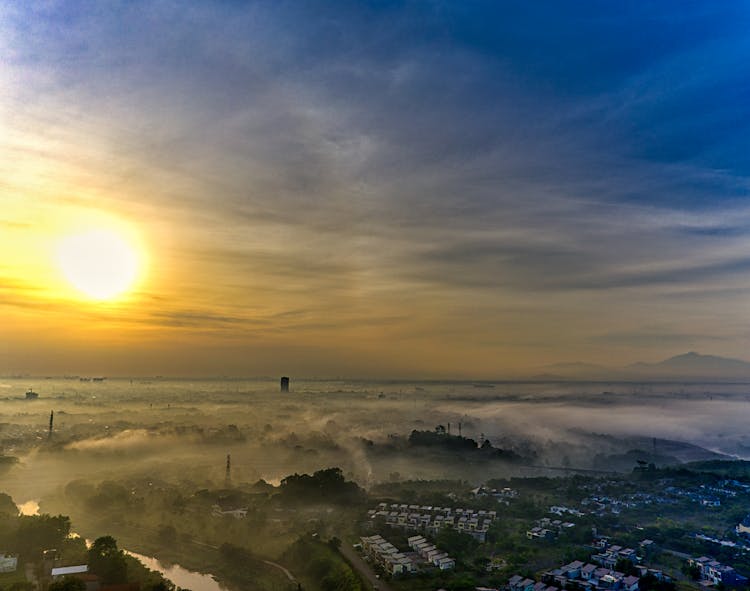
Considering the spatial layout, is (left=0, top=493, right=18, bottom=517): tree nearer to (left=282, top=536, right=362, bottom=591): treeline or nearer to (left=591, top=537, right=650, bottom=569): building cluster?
(left=282, top=536, right=362, bottom=591): treeline

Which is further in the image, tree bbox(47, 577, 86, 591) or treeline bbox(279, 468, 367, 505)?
treeline bbox(279, 468, 367, 505)

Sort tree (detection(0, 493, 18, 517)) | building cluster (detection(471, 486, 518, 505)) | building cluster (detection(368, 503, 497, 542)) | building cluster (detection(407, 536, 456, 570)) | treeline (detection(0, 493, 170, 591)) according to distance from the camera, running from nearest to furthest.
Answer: treeline (detection(0, 493, 170, 591)) < building cluster (detection(407, 536, 456, 570)) < building cluster (detection(368, 503, 497, 542)) < tree (detection(0, 493, 18, 517)) < building cluster (detection(471, 486, 518, 505))

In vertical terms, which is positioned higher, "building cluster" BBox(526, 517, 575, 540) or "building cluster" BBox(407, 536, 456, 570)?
"building cluster" BBox(407, 536, 456, 570)

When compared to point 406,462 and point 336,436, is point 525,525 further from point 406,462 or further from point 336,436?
point 336,436

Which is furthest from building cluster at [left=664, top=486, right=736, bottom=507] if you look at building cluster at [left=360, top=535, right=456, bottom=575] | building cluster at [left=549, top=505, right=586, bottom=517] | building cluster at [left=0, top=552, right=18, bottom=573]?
building cluster at [left=0, top=552, right=18, bottom=573]

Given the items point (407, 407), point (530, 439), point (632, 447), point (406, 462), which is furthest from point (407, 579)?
point (407, 407)

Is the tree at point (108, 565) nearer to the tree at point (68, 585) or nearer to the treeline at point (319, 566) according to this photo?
the tree at point (68, 585)

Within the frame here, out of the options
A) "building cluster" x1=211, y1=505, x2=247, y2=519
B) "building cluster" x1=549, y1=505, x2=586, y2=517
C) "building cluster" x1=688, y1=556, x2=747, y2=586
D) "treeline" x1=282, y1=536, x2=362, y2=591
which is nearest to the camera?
"treeline" x1=282, y1=536, x2=362, y2=591
